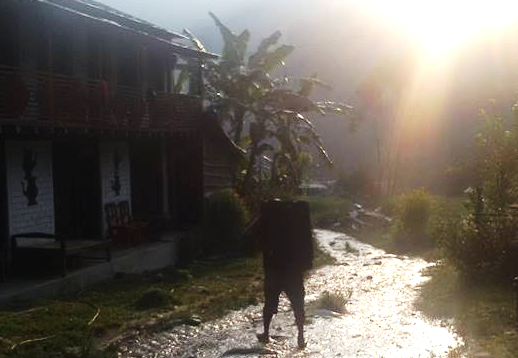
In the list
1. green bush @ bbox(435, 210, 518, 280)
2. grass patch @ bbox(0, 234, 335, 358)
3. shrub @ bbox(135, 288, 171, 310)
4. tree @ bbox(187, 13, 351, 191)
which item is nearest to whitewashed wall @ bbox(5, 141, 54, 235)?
grass patch @ bbox(0, 234, 335, 358)

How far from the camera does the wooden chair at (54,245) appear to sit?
13.7 meters

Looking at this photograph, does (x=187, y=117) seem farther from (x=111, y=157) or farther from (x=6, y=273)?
(x=6, y=273)

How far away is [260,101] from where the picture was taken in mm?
24875

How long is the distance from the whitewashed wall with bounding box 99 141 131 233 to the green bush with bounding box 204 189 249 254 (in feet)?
7.98

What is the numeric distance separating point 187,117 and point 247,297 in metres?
8.19

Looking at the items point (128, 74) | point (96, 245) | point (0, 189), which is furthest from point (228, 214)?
point (0, 189)

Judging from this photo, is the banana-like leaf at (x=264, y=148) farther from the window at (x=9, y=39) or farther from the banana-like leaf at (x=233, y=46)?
the window at (x=9, y=39)

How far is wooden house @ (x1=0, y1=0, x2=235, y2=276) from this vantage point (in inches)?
563

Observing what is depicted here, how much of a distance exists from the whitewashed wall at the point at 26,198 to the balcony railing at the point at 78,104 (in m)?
1.43

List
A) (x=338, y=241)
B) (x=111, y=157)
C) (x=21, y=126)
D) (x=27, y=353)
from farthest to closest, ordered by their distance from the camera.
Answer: (x=338, y=241) < (x=111, y=157) < (x=21, y=126) < (x=27, y=353)

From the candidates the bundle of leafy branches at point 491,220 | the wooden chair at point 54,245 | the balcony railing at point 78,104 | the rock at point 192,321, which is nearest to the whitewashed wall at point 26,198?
the wooden chair at point 54,245

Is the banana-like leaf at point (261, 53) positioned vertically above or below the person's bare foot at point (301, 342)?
above

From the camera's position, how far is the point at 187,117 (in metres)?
20.6

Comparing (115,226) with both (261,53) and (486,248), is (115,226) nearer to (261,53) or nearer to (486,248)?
(486,248)
